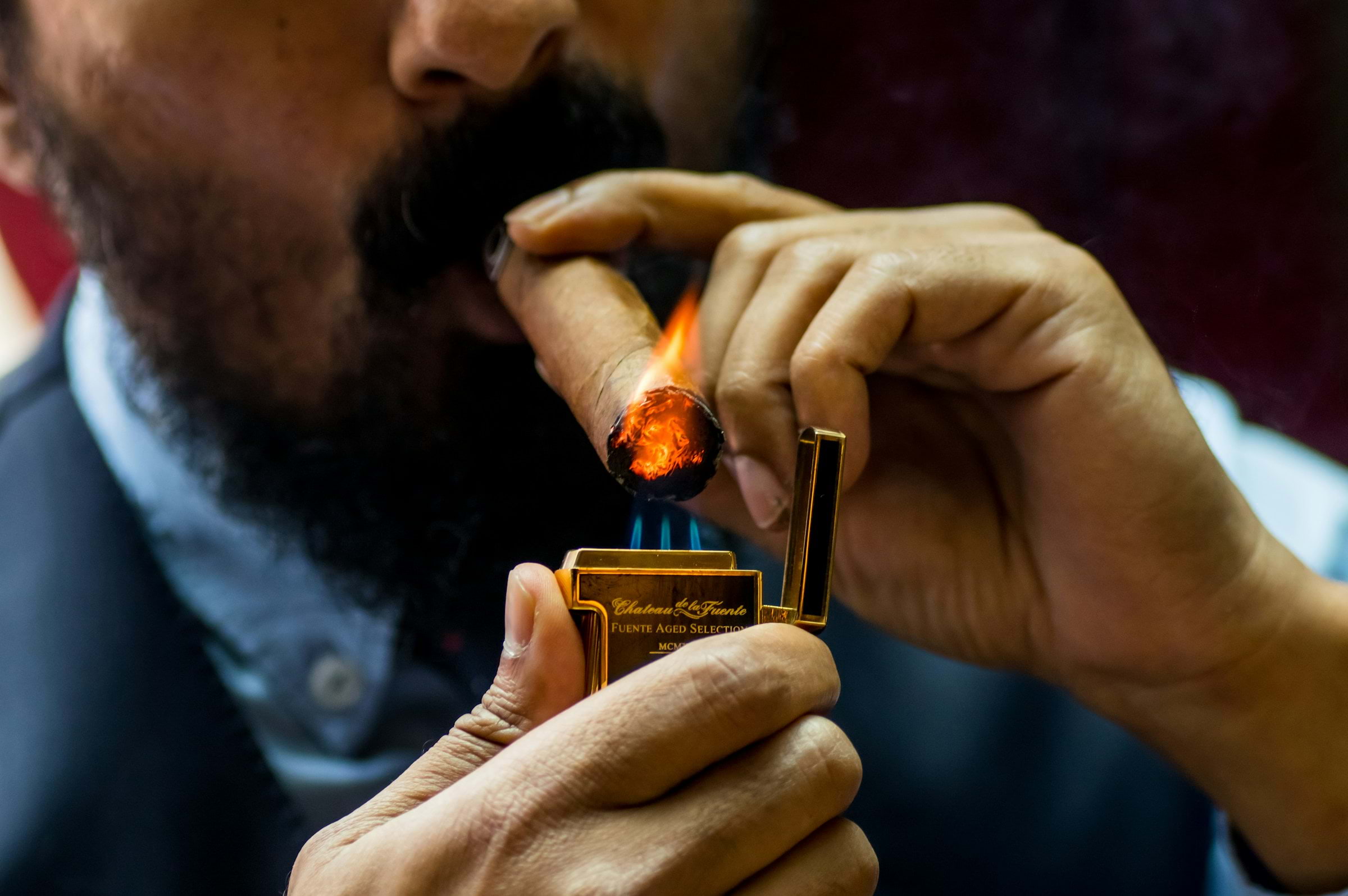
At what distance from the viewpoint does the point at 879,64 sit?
5.50 ft

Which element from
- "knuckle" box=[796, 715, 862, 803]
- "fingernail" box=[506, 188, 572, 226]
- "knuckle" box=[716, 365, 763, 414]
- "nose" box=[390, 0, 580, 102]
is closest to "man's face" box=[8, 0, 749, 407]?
"nose" box=[390, 0, 580, 102]

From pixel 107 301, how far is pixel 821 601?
52.0 inches

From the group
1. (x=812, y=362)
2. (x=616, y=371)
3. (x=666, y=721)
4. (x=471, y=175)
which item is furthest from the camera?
(x=471, y=175)

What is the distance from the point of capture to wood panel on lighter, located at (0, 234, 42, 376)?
1702 mm

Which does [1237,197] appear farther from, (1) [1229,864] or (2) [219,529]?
(2) [219,529]

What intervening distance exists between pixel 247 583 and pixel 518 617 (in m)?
1.01

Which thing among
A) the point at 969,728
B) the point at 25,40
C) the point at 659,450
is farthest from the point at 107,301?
the point at 969,728

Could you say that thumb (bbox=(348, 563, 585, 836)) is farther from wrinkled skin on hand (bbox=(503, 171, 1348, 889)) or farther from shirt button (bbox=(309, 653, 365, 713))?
shirt button (bbox=(309, 653, 365, 713))

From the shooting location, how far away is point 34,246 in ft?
5.57

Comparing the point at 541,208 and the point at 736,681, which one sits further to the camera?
the point at 541,208

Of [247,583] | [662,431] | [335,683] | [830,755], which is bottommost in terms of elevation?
[335,683]

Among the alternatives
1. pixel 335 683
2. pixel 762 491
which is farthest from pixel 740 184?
pixel 335 683

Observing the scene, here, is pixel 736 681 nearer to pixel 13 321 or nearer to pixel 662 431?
pixel 662 431

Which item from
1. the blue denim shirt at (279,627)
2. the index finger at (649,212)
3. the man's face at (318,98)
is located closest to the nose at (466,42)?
the man's face at (318,98)
